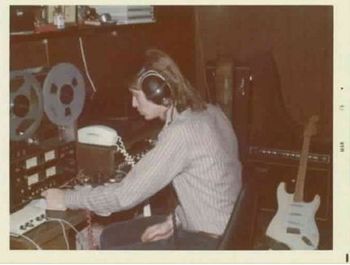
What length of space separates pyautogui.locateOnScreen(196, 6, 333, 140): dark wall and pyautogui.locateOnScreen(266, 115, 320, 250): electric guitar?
1.64 feet

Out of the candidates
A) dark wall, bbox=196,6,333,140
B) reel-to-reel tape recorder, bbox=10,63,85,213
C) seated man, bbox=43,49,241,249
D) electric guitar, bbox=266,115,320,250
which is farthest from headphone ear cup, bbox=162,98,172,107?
dark wall, bbox=196,6,333,140

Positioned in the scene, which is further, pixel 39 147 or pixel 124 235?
pixel 124 235

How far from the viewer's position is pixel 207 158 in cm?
141

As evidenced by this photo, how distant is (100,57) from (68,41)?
0.18 meters

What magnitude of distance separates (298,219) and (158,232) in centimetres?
68

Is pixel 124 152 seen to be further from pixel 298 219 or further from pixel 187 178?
pixel 298 219

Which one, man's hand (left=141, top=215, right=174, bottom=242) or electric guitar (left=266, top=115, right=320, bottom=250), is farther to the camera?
electric guitar (left=266, top=115, right=320, bottom=250)

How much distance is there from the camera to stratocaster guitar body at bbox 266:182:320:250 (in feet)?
6.51

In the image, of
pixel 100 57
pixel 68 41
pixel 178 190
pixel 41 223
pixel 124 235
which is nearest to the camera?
pixel 41 223

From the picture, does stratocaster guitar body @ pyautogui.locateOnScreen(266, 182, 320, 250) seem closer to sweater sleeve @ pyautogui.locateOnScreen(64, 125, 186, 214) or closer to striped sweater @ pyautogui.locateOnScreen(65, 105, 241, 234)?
striped sweater @ pyautogui.locateOnScreen(65, 105, 241, 234)

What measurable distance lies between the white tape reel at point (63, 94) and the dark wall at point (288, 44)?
1.00m

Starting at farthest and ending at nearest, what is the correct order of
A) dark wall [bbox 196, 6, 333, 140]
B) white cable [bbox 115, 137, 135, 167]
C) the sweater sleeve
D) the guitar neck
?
dark wall [bbox 196, 6, 333, 140], the guitar neck, white cable [bbox 115, 137, 135, 167], the sweater sleeve

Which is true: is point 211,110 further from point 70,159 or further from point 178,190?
point 70,159
